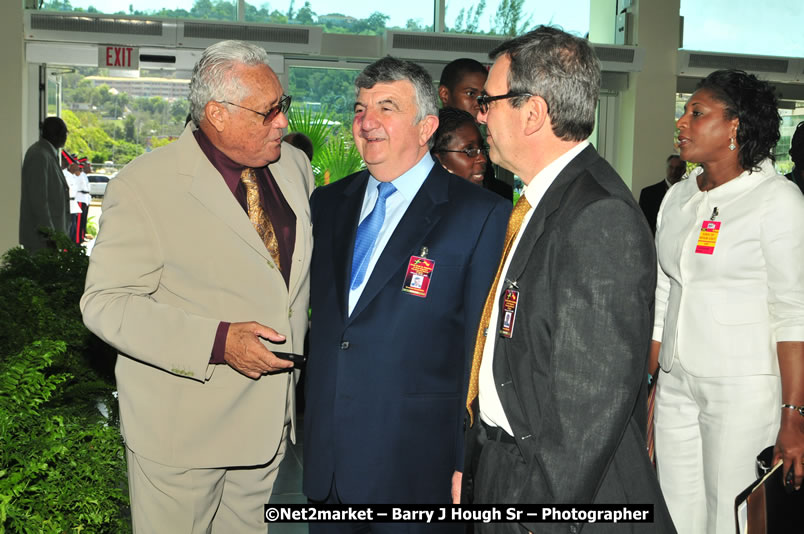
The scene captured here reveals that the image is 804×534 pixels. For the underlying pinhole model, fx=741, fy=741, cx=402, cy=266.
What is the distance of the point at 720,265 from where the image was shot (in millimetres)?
2438

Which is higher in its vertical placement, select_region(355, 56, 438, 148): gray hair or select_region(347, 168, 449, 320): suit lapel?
select_region(355, 56, 438, 148): gray hair

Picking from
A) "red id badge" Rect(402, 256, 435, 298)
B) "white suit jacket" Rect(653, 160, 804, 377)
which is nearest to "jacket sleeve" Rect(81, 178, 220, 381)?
"red id badge" Rect(402, 256, 435, 298)

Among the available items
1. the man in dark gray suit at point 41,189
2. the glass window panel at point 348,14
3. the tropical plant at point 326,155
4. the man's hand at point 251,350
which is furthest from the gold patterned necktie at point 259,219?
the glass window panel at point 348,14

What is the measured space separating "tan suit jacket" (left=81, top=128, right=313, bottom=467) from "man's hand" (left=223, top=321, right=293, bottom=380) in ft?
0.19

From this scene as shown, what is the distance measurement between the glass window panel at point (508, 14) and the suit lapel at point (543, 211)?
9.23 metres

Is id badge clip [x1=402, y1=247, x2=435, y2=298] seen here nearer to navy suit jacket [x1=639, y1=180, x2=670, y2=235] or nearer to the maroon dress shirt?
the maroon dress shirt

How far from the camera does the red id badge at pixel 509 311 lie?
1480mm

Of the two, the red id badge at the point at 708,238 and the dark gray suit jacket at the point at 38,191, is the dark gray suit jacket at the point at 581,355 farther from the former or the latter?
the dark gray suit jacket at the point at 38,191

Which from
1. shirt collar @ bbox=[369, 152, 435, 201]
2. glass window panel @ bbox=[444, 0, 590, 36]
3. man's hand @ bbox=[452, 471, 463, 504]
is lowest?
man's hand @ bbox=[452, 471, 463, 504]

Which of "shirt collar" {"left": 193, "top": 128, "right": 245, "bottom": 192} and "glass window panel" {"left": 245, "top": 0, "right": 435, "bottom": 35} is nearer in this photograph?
"shirt collar" {"left": 193, "top": 128, "right": 245, "bottom": 192}

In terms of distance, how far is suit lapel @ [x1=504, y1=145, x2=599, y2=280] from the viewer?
1.49 metres

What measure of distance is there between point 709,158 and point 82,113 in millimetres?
8661

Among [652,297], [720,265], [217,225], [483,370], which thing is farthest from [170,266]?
[720,265]

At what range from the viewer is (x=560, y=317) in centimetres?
139
